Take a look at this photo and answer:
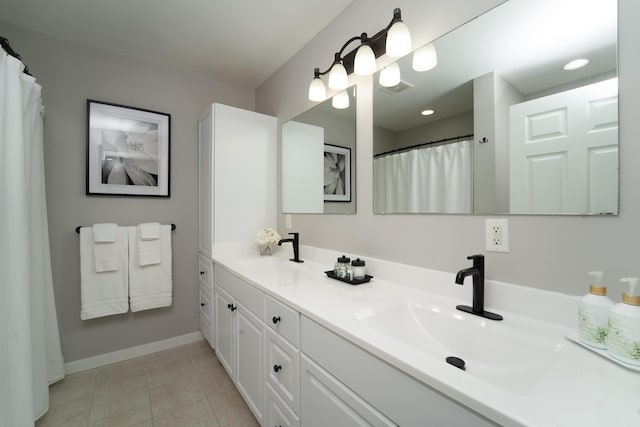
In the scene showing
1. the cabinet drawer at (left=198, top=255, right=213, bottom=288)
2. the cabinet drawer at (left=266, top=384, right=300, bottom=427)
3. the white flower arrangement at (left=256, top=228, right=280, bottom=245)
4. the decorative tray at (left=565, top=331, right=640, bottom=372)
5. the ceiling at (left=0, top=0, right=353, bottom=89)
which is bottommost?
the cabinet drawer at (left=266, top=384, right=300, bottom=427)

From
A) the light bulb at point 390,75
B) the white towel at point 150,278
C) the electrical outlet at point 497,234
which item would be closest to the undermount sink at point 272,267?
the white towel at point 150,278

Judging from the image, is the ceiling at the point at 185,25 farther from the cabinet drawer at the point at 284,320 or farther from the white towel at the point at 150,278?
the cabinet drawer at the point at 284,320

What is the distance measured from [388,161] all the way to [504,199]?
1.83 ft

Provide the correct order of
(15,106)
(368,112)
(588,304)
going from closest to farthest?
(588,304), (15,106), (368,112)

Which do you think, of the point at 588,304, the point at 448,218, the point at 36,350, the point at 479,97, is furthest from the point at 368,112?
the point at 36,350

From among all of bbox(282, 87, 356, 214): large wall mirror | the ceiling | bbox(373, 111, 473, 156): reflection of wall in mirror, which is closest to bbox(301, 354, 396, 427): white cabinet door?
bbox(282, 87, 356, 214): large wall mirror

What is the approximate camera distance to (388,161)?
52.9 inches

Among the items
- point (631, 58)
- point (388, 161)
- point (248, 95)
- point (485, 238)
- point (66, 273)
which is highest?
point (248, 95)

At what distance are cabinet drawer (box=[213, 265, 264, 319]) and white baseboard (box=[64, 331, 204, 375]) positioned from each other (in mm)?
857

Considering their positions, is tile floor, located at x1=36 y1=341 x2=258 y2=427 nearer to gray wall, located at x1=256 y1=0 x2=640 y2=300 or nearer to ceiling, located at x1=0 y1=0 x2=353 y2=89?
gray wall, located at x1=256 y1=0 x2=640 y2=300

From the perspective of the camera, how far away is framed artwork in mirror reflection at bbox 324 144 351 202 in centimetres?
158

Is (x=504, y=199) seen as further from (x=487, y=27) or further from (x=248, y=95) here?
(x=248, y=95)

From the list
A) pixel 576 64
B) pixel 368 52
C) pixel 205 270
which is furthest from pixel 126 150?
pixel 576 64

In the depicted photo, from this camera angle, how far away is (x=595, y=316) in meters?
0.67
